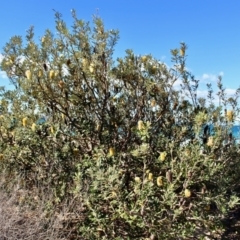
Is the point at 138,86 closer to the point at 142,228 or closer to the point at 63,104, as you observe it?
the point at 63,104

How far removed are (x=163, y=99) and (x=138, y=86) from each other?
0.30m

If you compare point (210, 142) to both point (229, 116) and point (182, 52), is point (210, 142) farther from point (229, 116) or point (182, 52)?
point (182, 52)

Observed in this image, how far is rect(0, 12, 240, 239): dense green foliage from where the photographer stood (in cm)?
385

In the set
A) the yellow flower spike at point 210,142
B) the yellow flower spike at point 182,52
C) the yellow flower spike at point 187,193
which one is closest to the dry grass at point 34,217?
the yellow flower spike at point 187,193

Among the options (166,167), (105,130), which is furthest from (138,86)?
(166,167)

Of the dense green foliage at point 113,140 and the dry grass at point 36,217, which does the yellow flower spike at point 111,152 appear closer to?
the dense green foliage at point 113,140

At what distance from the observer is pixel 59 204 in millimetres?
4188

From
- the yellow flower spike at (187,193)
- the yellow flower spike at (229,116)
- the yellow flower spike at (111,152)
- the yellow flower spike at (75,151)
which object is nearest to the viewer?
the yellow flower spike at (187,193)

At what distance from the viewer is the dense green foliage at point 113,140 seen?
3.85 metres

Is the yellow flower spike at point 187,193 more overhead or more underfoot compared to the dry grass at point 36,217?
more overhead

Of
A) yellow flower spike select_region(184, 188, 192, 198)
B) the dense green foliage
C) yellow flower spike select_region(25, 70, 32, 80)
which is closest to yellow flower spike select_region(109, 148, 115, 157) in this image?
the dense green foliage

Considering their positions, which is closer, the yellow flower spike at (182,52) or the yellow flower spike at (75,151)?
the yellow flower spike at (182,52)

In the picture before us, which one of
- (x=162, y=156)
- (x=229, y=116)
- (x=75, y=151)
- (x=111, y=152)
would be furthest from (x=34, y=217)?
(x=229, y=116)

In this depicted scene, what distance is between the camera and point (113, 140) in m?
4.45
